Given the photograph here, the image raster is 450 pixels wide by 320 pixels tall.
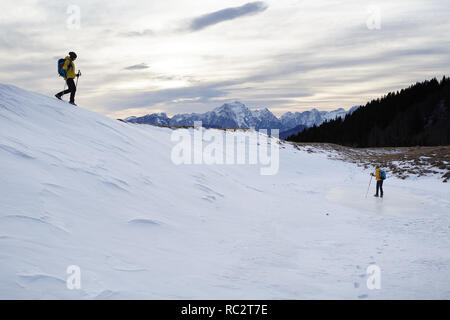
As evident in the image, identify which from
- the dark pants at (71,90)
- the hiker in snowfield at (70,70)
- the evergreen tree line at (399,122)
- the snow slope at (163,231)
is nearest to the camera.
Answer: the snow slope at (163,231)

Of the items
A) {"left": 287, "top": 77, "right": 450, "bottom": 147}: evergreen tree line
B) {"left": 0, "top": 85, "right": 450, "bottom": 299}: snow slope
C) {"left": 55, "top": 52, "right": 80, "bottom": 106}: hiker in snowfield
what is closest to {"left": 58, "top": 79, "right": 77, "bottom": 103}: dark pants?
{"left": 55, "top": 52, "right": 80, "bottom": 106}: hiker in snowfield

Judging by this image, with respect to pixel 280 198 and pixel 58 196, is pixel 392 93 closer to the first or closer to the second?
pixel 280 198

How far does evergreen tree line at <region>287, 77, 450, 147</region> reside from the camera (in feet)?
298

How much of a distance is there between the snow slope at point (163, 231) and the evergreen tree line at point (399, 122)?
92.6 meters

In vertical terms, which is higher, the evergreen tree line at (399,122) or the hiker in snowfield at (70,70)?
the evergreen tree line at (399,122)

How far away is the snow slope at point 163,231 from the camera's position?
171 inches

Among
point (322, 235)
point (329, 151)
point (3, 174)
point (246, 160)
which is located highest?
point (329, 151)

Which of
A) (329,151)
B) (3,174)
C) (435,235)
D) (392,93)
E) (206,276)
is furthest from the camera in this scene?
(392,93)

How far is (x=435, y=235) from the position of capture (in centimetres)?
783

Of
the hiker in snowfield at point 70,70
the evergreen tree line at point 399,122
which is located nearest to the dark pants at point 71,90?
the hiker in snowfield at point 70,70

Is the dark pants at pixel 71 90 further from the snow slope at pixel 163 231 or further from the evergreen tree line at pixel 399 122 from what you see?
the evergreen tree line at pixel 399 122

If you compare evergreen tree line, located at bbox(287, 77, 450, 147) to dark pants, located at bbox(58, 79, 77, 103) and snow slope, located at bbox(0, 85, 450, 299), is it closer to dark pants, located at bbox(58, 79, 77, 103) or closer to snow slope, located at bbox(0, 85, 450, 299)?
snow slope, located at bbox(0, 85, 450, 299)
